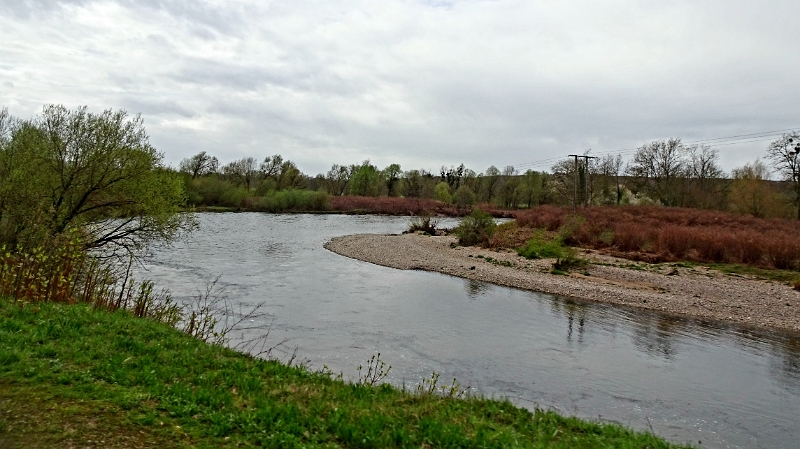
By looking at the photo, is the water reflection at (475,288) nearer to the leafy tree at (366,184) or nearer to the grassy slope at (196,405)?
the grassy slope at (196,405)

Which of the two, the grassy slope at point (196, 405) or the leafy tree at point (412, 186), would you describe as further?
the leafy tree at point (412, 186)

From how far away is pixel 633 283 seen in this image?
22.1m

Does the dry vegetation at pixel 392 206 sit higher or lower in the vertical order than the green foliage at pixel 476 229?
higher

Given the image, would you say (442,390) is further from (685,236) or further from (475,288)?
(685,236)

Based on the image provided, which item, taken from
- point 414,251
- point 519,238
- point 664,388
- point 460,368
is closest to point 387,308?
point 460,368

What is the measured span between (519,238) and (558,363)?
83.2ft

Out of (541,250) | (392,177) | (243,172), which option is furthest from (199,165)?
(541,250)

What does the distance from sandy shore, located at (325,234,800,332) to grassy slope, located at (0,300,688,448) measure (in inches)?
539

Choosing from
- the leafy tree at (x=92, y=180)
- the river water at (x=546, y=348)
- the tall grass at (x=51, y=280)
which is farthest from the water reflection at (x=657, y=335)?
the leafy tree at (x=92, y=180)

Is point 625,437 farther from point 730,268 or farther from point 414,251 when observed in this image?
point 414,251

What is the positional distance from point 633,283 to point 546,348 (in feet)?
37.6

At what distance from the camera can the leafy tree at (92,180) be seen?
15188 mm

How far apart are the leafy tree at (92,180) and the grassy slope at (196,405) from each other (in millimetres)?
9477

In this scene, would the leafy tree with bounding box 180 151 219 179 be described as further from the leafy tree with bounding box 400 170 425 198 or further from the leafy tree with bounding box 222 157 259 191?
the leafy tree with bounding box 400 170 425 198
